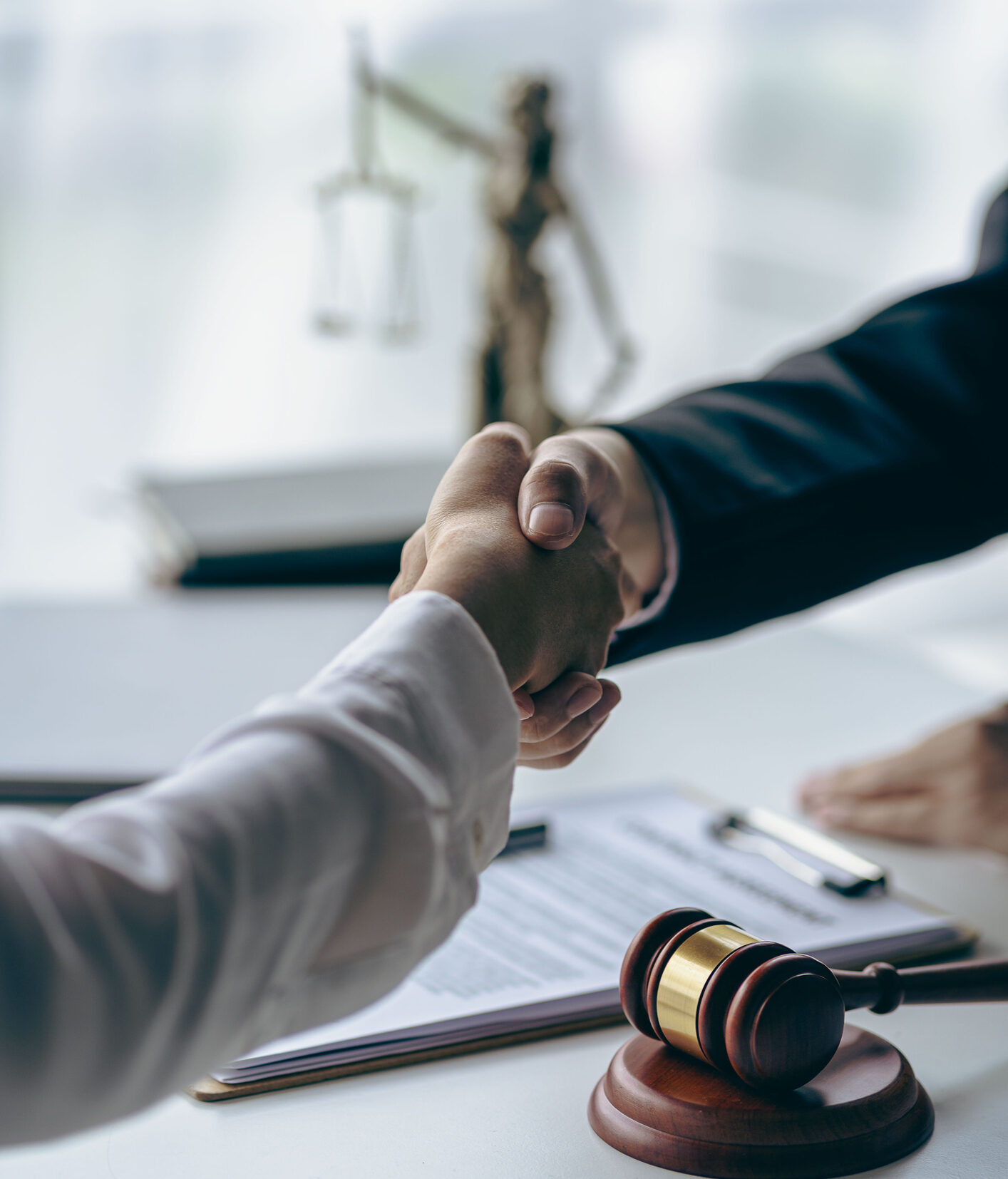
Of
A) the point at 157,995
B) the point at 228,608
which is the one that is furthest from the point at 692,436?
the point at 228,608

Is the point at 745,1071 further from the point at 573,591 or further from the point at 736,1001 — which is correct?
the point at 573,591

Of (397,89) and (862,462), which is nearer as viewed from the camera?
(862,462)

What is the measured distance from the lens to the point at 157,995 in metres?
0.33

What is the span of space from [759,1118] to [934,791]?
0.42 m

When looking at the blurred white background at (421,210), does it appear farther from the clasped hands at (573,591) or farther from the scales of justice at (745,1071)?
the scales of justice at (745,1071)

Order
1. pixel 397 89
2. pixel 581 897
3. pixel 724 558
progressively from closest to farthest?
1. pixel 581 897
2. pixel 724 558
3. pixel 397 89

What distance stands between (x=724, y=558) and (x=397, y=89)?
3.29ft

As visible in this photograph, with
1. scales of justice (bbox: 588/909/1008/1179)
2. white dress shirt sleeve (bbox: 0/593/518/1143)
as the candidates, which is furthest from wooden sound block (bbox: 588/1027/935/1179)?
white dress shirt sleeve (bbox: 0/593/518/1143)

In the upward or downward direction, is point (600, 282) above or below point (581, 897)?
above

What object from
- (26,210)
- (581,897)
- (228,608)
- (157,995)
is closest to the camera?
(157,995)

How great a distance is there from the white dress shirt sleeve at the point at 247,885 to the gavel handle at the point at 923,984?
0.63 feet

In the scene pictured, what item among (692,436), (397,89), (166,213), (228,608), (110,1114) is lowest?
(228,608)

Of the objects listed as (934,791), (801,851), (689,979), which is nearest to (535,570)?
(689,979)

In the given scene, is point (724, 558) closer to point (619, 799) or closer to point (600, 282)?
point (619, 799)
